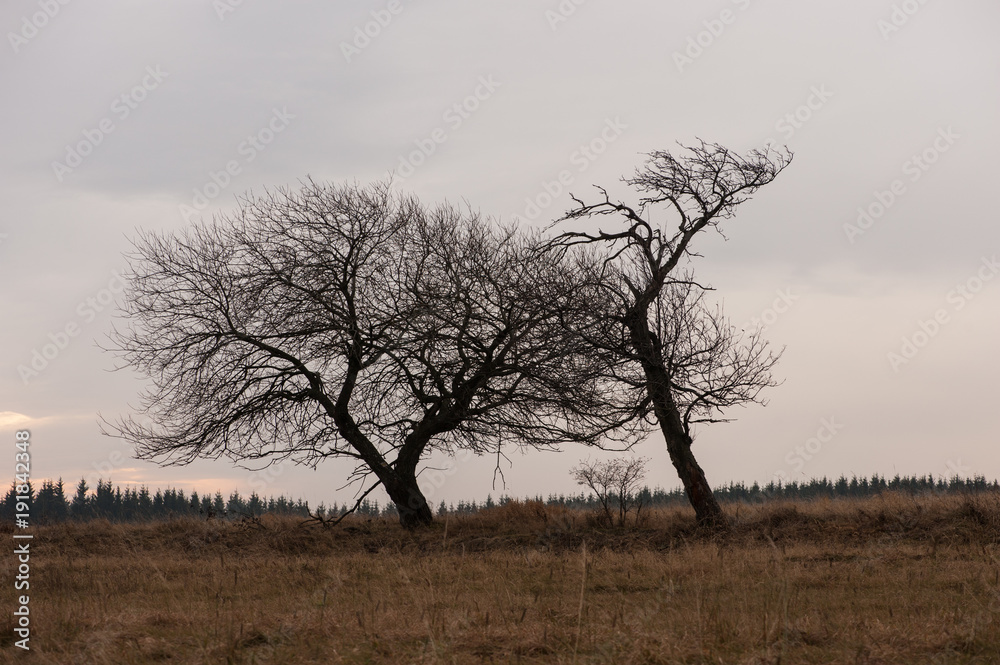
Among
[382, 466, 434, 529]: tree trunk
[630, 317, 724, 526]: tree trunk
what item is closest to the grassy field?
[382, 466, 434, 529]: tree trunk

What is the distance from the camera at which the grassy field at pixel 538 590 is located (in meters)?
6.52

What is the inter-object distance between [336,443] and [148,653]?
10955 mm

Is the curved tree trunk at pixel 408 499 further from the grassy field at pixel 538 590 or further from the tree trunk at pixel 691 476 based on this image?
the tree trunk at pixel 691 476

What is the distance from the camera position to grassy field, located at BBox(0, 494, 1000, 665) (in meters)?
6.52

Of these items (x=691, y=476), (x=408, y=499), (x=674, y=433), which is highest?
(x=674, y=433)

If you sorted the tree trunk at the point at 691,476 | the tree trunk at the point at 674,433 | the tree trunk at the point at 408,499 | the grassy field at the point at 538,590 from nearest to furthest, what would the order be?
the grassy field at the point at 538,590, the tree trunk at the point at 674,433, the tree trunk at the point at 691,476, the tree trunk at the point at 408,499

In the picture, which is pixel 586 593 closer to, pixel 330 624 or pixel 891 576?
pixel 330 624

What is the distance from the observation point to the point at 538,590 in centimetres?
962

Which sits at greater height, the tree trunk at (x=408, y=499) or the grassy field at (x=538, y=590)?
the tree trunk at (x=408, y=499)

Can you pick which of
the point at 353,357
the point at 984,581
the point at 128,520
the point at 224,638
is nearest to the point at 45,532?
the point at 128,520

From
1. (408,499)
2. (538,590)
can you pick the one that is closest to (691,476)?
(408,499)

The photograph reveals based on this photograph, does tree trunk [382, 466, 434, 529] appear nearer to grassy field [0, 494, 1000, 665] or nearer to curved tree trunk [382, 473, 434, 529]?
curved tree trunk [382, 473, 434, 529]

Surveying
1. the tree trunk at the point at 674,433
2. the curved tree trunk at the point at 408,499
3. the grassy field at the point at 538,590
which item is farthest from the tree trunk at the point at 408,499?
the tree trunk at the point at 674,433

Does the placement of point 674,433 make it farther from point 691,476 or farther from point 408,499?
point 408,499
